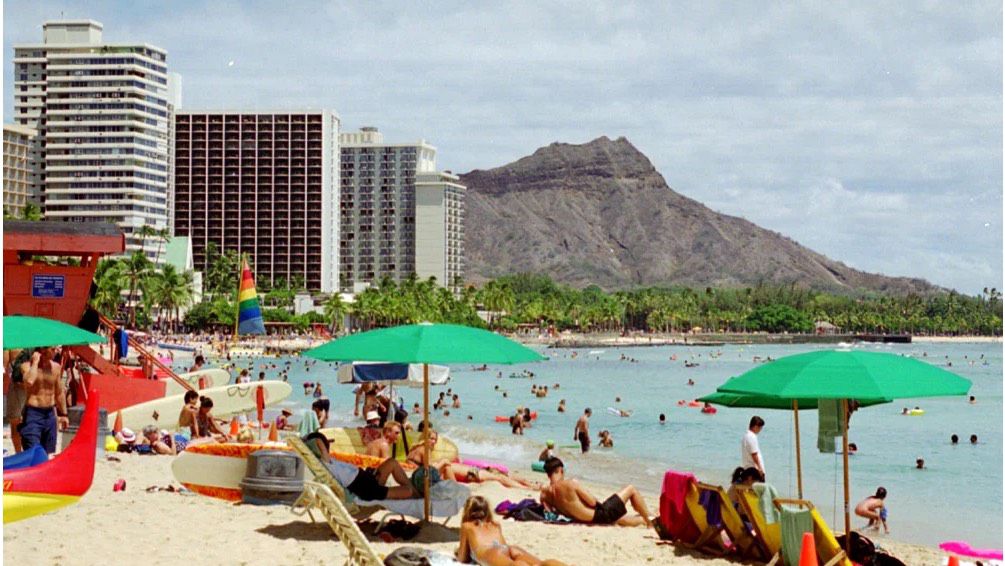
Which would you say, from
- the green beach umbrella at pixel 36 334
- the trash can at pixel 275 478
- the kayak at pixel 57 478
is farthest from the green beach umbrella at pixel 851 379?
the green beach umbrella at pixel 36 334

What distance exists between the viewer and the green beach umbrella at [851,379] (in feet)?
24.8

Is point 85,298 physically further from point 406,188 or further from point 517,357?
point 406,188

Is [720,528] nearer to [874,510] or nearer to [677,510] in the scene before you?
[677,510]

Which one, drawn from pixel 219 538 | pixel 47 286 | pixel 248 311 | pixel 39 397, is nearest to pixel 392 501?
pixel 219 538

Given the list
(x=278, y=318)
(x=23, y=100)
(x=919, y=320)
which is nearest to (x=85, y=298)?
(x=278, y=318)

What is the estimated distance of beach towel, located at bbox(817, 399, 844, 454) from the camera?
873 centimetres

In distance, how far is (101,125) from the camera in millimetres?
131750

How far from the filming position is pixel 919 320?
184375 mm

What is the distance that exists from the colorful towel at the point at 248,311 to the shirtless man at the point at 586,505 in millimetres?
24659

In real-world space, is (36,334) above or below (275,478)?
above

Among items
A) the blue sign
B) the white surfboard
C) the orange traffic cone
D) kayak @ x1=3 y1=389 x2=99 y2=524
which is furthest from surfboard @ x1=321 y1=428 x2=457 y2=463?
the white surfboard

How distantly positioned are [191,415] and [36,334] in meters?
8.73

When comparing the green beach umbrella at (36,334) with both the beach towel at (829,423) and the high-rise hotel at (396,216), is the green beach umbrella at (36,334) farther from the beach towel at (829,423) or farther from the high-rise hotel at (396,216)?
the high-rise hotel at (396,216)

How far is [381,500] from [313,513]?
1112 millimetres
